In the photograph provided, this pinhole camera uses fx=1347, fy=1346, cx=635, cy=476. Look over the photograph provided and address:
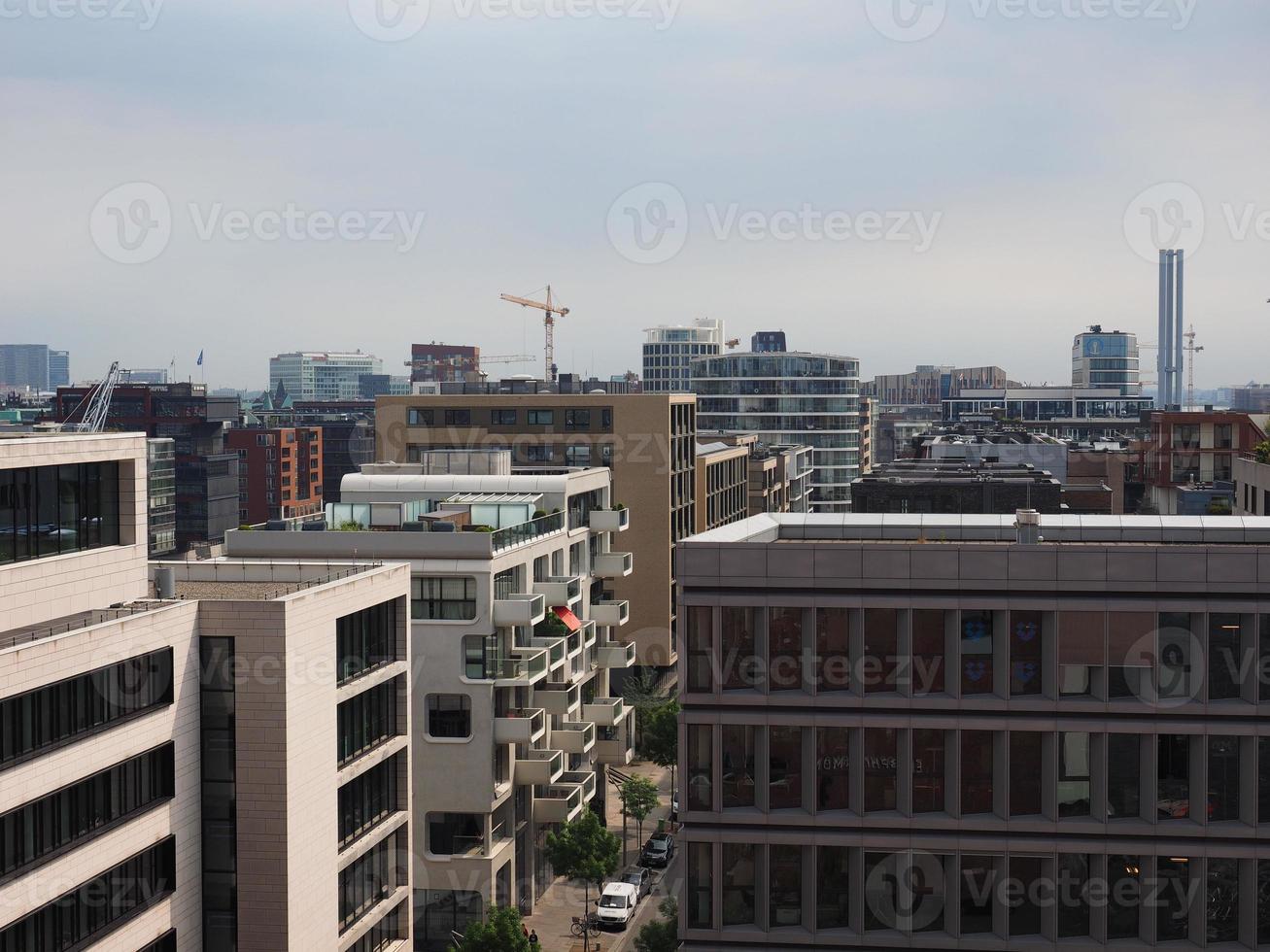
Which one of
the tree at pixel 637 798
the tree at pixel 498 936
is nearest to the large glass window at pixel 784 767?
the tree at pixel 498 936

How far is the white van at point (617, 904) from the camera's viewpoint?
56.2 meters

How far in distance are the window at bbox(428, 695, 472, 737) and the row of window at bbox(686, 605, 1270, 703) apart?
24.9m

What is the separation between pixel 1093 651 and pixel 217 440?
6002 inches

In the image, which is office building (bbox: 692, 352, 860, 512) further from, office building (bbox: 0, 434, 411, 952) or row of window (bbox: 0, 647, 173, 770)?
row of window (bbox: 0, 647, 173, 770)

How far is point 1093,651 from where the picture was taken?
28.7 meters

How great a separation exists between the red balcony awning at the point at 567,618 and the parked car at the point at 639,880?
11454 millimetres

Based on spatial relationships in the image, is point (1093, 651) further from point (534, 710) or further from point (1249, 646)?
point (534, 710)

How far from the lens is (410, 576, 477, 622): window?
172ft

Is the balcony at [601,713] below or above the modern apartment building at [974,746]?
below

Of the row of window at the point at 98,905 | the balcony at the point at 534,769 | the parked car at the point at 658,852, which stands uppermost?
the row of window at the point at 98,905

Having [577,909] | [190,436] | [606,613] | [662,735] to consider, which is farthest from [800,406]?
[577,909]

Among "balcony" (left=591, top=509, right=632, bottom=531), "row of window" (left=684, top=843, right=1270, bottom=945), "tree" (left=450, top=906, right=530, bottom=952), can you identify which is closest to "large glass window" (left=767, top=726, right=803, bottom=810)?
"row of window" (left=684, top=843, right=1270, bottom=945)

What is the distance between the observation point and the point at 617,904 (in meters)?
57.3

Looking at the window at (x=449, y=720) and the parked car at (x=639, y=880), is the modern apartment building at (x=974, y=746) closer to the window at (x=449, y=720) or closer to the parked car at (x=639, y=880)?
the window at (x=449, y=720)
